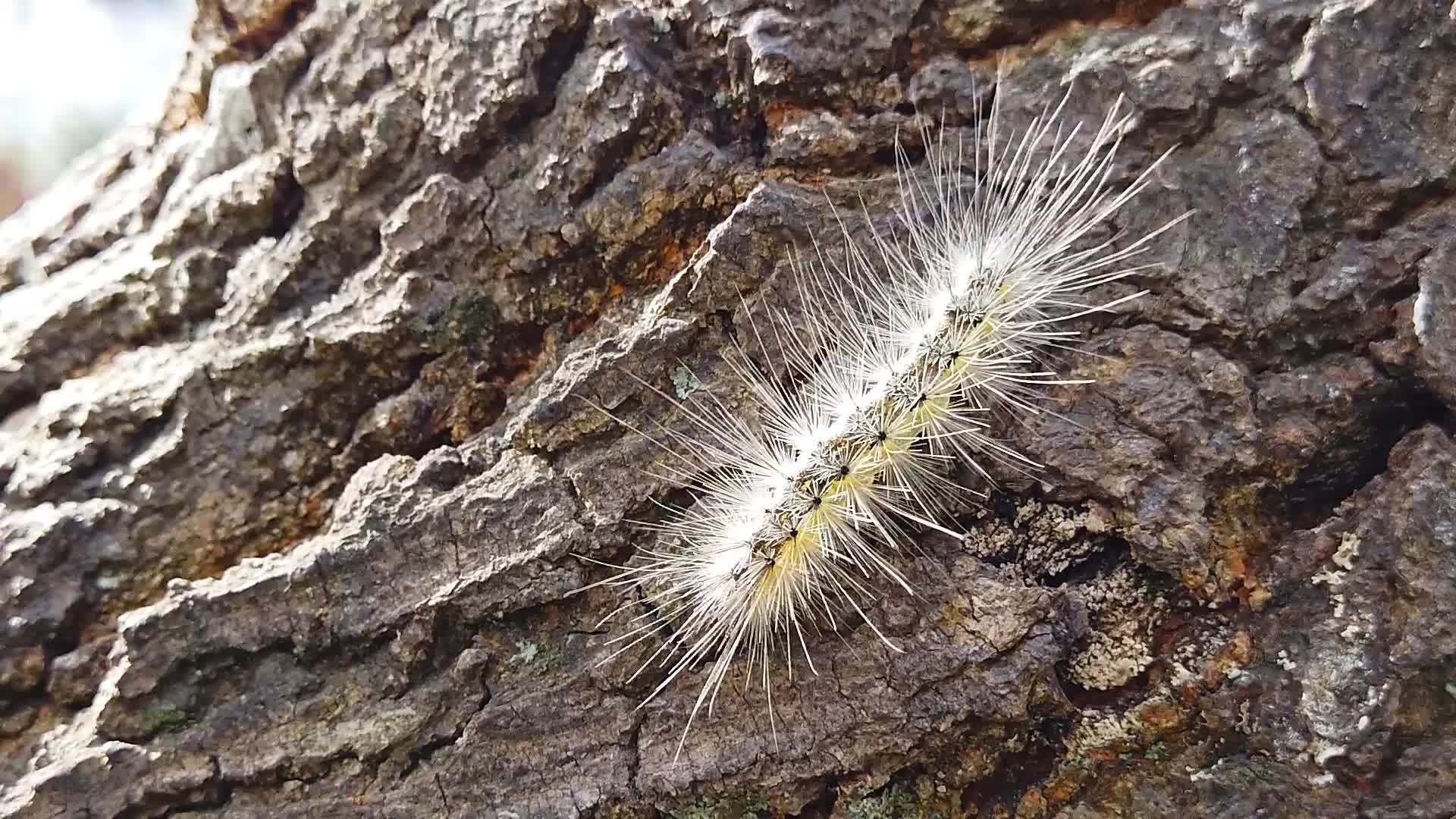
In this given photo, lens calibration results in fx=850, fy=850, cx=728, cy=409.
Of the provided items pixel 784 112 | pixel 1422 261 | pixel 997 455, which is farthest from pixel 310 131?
pixel 1422 261

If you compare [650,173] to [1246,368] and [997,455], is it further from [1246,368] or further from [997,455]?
[1246,368]

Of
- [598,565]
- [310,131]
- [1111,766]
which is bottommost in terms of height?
[1111,766]

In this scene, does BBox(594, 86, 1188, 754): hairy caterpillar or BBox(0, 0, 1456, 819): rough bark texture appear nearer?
BBox(0, 0, 1456, 819): rough bark texture

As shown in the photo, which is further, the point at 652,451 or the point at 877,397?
the point at 877,397

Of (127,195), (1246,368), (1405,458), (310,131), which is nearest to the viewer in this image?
(1405,458)

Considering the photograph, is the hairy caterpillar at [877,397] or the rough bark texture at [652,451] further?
the hairy caterpillar at [877,397]
